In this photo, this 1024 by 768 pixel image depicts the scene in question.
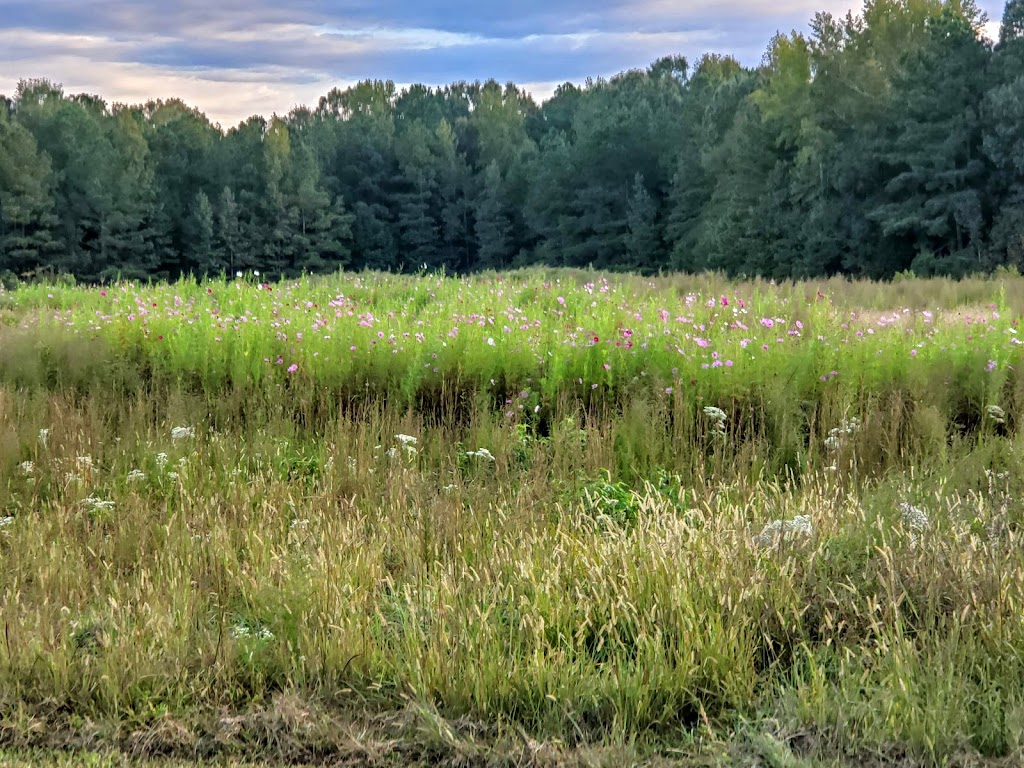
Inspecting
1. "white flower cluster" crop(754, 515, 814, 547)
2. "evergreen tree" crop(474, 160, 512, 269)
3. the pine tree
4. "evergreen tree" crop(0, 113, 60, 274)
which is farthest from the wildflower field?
"evergreen tree" crop(474, 160, 512, 269)

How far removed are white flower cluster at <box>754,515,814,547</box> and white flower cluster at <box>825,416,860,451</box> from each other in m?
1.67

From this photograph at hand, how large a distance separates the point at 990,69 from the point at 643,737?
32511 mm

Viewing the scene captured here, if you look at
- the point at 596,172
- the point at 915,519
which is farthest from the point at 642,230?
the point at 915,519

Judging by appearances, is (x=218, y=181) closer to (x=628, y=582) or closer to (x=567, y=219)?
(x=567, y=219)

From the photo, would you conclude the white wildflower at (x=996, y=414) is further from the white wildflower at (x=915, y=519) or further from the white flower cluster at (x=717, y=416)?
the white wildflower at (x=915, y=519)

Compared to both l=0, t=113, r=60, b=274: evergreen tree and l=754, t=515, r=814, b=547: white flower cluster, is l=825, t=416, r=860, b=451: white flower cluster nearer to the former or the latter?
l=754, t=515, r=814, b=547: white flower cluster

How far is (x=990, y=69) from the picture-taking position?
98.3ft

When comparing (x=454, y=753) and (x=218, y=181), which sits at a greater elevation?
(x=218, y=181)

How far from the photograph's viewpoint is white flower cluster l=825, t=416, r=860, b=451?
5578mm

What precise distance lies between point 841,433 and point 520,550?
2.61m

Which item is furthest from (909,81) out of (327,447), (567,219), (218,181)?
(218,181)

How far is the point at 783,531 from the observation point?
12.8 feet

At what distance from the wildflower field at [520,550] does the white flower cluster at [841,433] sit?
0.12 meters

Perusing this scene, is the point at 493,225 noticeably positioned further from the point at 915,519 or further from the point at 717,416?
the point at 915,519
